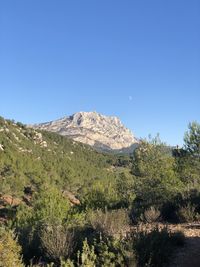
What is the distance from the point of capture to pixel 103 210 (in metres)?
23.2

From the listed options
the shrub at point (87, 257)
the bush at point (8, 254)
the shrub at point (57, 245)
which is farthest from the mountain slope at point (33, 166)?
the shrub at point (87, 257)

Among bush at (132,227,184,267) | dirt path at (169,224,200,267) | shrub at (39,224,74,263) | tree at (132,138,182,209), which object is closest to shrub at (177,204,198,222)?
dirt path at (169,224,200,267)

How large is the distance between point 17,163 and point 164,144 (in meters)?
62.3

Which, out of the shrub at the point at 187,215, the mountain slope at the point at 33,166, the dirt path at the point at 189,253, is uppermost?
the mountain slope at the point at 33,166

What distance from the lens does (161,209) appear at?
18203 mm

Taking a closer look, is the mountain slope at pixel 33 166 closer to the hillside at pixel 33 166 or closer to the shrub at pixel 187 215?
the hillside at pixel 33 166

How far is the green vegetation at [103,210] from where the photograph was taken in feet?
32.1

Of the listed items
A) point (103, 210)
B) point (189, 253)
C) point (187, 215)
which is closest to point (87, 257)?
point (189, 253)

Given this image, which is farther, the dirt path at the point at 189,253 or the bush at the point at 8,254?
the dirt path at the point at 189,253

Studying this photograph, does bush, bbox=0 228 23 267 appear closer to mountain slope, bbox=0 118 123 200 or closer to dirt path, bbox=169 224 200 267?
dirt path, bbox=169 224 200 267

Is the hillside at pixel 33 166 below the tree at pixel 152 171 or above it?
above

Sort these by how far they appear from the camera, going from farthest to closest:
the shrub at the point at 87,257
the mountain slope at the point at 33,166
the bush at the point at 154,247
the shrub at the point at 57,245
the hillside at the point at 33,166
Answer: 1. the hillside at the point at 33,166
2. the mountain slope at the point at 33,166
3. the shrub at the point at 57,245
4. the bush at the point at 154,247
5. the shrub at the point at 87,257

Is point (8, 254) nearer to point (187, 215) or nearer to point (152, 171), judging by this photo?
point (187, 215)

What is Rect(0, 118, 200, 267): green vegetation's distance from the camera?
32.1 ft
